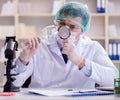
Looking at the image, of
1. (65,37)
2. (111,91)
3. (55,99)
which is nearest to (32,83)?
(65,37)

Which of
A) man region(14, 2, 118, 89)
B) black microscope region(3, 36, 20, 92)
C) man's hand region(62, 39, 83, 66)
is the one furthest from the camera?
man region(14, 2, 118, 89)

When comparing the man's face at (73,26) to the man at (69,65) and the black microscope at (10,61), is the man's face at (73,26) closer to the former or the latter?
the man at (69,65)

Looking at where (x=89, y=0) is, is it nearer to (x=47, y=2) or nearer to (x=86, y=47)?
(x=47, y=2)

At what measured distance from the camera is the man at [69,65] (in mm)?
2189

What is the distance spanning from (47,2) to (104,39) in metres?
1.06

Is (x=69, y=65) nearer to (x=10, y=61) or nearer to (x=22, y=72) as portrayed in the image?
(x=22, y=72)

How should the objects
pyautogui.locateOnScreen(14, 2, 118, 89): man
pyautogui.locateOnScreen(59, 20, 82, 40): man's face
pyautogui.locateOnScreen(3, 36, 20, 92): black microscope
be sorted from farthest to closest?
pyautogui.locateOnScreen(59, 20, 82, 40): man's face → pyautogui.locateOnScreen(14, 2, 118, 89): man → pyautogui.locateOnScreen(3, 36, 20, 92): black microscope

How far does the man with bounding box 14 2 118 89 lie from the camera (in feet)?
7.18

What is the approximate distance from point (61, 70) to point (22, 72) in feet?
1.02

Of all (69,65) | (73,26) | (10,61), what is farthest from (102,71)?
(10,61)

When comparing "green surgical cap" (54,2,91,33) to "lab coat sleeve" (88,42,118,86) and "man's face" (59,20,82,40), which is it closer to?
"man's face" (59,20,82,40)

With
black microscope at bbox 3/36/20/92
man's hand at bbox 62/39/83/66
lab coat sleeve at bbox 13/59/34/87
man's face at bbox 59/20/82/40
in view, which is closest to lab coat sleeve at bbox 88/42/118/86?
man's hand at bbox 62/39/83/66

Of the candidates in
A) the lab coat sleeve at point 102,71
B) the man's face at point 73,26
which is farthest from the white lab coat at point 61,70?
the man's face at point 73,26

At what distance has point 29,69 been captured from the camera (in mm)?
2297
